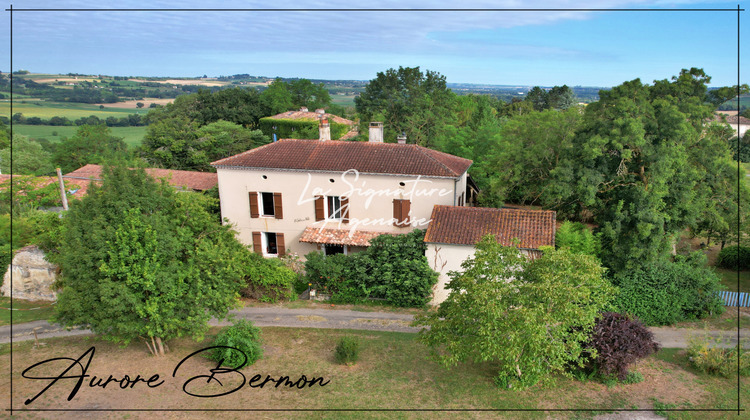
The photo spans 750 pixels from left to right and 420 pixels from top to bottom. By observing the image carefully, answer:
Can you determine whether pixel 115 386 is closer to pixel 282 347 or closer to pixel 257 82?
pixel 282 347

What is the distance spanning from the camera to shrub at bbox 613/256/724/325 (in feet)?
60.3

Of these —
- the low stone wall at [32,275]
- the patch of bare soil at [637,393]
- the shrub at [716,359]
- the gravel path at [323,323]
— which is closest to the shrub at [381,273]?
the gravel path at [323,323]

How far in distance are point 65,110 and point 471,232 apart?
219 feet

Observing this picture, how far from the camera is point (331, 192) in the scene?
2373cm

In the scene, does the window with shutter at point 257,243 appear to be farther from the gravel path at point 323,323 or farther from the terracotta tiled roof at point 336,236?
the gravel path at point 323,323

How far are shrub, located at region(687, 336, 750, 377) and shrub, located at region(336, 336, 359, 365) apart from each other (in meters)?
10.7

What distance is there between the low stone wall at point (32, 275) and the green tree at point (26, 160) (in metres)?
22.8

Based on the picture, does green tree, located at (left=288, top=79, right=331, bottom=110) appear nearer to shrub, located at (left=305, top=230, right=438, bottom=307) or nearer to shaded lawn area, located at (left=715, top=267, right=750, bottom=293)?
shrub, located at (left=305, top=230, right=438, bottom=307)

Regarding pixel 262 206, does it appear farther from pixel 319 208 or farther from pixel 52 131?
pixel 52 131

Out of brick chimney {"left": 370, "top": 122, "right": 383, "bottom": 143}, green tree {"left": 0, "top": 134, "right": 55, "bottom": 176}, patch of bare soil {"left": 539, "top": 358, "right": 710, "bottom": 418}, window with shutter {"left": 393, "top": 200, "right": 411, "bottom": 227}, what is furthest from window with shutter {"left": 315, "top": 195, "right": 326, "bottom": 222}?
green tree {"left": 0, "top": 134, "right": 55, "bottom": 176}

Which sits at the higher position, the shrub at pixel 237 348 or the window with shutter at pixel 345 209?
the window with shutter at pixel 345 209

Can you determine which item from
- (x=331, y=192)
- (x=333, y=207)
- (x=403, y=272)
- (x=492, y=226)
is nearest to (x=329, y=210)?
(x=333, y=207)

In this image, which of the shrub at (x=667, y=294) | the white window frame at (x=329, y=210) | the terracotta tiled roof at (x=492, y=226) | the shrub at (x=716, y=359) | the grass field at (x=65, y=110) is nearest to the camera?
the shrub at (x=716, y=359)

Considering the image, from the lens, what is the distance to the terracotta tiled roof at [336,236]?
2311 cm
